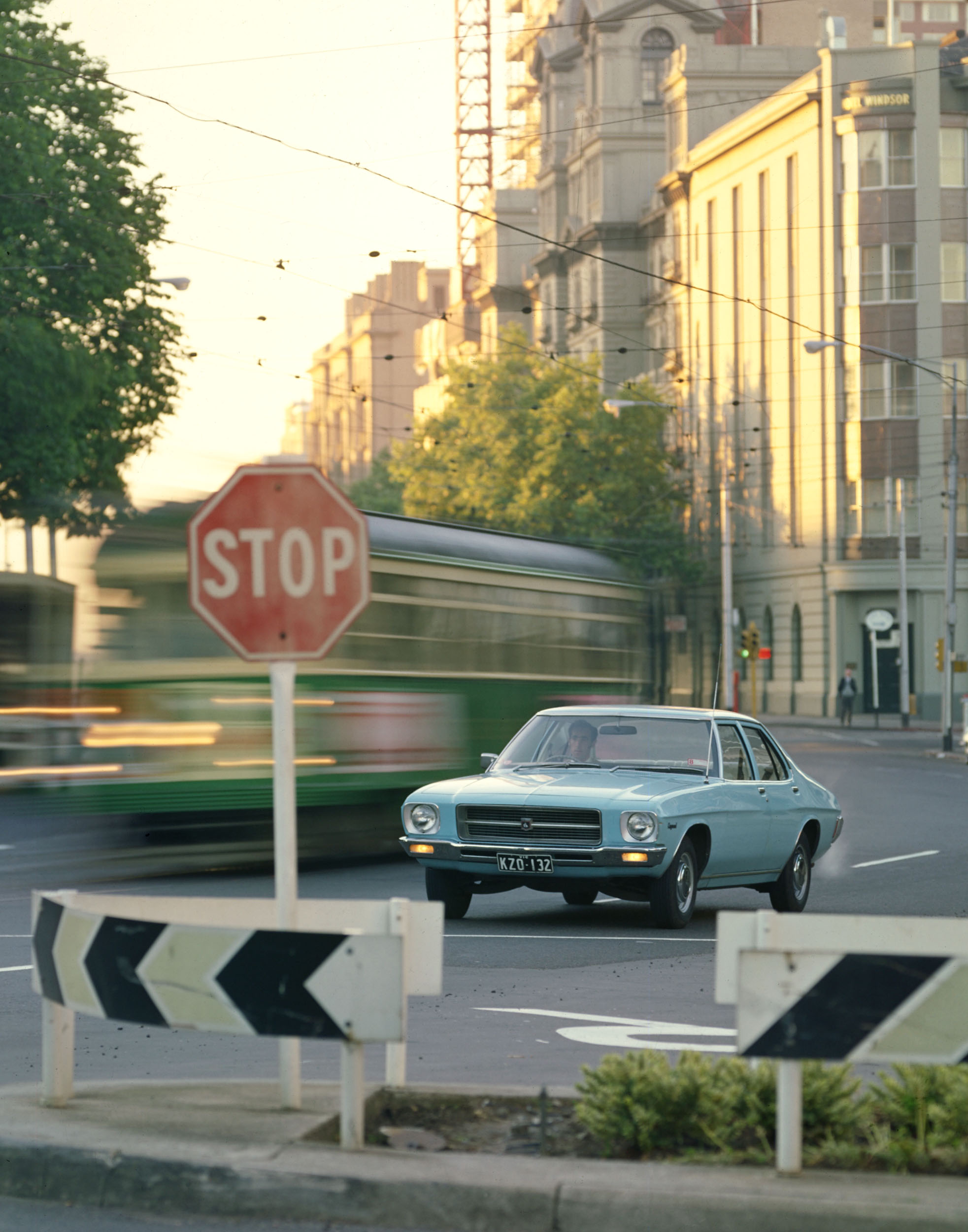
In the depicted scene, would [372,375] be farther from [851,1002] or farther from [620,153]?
[851,1002]

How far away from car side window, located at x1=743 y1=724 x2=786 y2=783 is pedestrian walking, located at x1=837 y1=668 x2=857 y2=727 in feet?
152

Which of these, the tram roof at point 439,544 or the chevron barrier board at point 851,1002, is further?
the tram roof at point 439,544

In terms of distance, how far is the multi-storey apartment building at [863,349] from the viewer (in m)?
64.9

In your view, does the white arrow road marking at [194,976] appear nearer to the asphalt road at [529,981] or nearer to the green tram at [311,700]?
the asphalt road at [529,981]

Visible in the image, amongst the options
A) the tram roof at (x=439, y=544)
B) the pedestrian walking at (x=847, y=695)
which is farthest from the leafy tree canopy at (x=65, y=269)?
the pedestrian walking at (x=847, y=695)

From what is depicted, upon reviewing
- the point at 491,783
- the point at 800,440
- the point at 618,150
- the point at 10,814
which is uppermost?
the point at 618,150

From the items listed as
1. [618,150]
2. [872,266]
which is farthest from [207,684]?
[618,150]

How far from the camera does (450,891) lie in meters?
14.7

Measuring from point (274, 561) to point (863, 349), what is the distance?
5798 cm

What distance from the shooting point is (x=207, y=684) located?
18141 mm

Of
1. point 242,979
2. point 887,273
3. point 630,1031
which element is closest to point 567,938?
point 630,1031

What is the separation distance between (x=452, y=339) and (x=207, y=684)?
9293 centimetres

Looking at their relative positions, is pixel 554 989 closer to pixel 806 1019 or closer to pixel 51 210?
pixel 806 1019

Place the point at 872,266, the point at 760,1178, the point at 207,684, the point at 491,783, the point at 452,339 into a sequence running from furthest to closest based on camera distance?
the point at 452,339 < the point at 872,266 < the point at 207,684 < the point at 491,783 < the point at 760,1178
